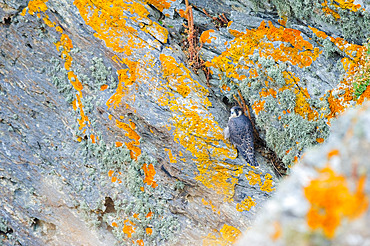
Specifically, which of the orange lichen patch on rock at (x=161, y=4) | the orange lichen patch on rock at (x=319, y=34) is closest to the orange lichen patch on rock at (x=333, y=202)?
the orange lichen patch on rock at (x=319, y=34)

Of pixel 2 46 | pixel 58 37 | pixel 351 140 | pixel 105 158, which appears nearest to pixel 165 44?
pixel 58 37

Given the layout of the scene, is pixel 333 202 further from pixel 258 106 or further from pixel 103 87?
pixel 103 87

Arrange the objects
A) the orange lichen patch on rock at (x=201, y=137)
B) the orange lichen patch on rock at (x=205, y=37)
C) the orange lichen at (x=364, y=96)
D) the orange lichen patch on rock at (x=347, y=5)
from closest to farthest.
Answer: the orange lichen at (x=364, y=96)
the orange lichen patch on rock at (x=347, y=5)
the orange lichen patch on rock at (x=201, y=137)
the orange lichen patch on rock at (x=205, y=37)

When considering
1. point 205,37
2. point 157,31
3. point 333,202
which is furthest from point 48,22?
point 333,202

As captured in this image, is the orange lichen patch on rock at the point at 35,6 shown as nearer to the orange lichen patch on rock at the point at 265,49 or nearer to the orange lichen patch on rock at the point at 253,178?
the orange lichen patch on rock at the point at 265,49

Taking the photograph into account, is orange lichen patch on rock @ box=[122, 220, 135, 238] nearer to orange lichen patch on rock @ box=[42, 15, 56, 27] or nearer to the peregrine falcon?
the peregrine falcon

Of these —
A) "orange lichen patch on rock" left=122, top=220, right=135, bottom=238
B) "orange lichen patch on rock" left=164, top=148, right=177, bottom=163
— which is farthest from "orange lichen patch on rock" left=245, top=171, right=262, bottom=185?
"orange lichen patch on rock" left=122, top=220, right=135, bottom=238

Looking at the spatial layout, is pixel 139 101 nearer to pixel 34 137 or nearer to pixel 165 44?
pixel 165 44
